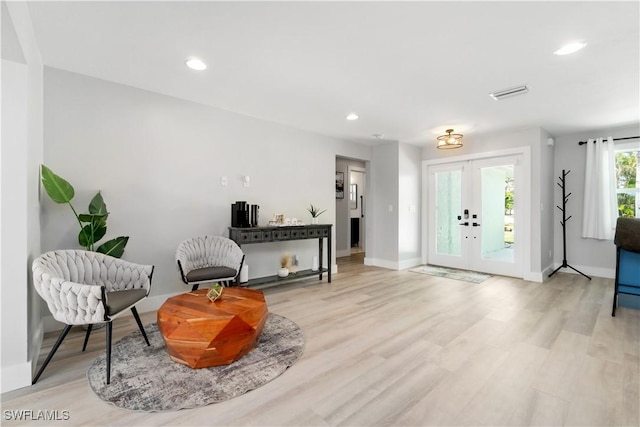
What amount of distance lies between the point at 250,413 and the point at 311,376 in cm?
52

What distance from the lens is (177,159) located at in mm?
3707

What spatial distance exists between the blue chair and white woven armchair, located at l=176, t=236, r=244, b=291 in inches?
172

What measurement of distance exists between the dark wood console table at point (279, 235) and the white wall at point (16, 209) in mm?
2066

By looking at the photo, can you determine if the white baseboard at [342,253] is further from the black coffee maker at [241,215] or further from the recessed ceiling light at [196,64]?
the recessed ceiling light at [196,64]

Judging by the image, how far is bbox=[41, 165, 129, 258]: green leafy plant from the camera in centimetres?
265

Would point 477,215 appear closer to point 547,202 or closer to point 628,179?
point 547,202

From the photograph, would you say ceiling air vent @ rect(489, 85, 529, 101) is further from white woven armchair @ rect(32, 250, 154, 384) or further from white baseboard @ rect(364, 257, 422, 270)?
white woven armchair @ rect(32, 250, 154, 384)

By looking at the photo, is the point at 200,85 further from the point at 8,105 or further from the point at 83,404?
the point at 83,404

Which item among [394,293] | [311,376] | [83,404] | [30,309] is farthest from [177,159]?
[394,293]

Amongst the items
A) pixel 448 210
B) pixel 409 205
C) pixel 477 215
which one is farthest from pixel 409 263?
pixel 477 215

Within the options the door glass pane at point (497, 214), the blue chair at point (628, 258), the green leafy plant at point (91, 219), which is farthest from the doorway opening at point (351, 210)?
the green leafy plant at point (91, 219)

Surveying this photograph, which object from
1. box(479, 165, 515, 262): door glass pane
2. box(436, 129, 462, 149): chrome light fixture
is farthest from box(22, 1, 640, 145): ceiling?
box(479, 165, 515, 262): door glass pane

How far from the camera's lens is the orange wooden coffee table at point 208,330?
6.98 feet

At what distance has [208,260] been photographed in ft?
12.1
